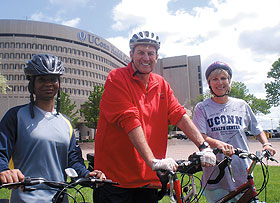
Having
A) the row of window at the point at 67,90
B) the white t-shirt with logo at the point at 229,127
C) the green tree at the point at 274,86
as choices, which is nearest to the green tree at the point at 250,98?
the green tree at the point at 274,86

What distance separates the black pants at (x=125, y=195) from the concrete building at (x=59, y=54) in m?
67.5

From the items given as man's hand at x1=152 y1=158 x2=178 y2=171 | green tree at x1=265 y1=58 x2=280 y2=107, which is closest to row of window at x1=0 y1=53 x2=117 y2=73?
green tree at x1=265 y1=58 x2=280 y2=107

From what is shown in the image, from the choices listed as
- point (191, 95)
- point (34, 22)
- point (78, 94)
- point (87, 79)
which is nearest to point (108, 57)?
point (87, 79)

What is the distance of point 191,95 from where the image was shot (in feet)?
381

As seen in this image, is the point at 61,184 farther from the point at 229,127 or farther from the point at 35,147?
the point at 229,127

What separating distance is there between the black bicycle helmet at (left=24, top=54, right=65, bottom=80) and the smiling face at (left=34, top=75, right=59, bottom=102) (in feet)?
0.23

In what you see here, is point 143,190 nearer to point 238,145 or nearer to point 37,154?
point 37,154

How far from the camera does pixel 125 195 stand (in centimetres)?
242

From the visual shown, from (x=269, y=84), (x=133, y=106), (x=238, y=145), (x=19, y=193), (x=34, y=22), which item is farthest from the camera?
(x=34, y=22)

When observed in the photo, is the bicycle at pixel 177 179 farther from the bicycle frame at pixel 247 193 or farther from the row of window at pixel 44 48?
the row of window at pixel 44 48

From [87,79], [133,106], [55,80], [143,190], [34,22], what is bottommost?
[143,190]

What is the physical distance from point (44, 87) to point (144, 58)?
1020 millimetres

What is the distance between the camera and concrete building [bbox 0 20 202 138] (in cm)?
7274

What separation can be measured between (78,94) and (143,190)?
263 ft
